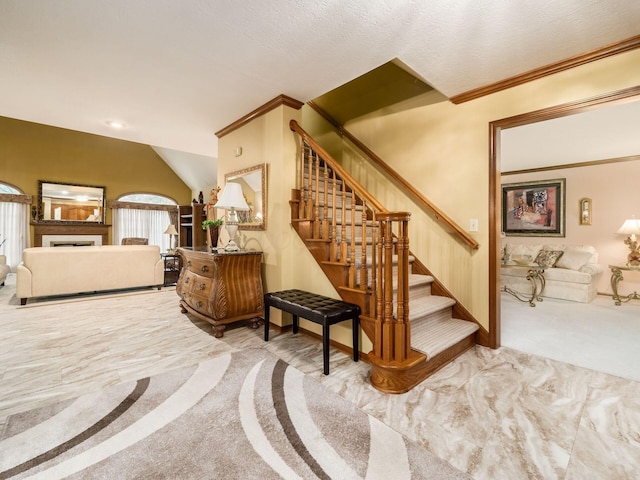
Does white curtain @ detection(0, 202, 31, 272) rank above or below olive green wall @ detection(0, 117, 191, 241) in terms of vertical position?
below

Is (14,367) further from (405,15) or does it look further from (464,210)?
(464,210)

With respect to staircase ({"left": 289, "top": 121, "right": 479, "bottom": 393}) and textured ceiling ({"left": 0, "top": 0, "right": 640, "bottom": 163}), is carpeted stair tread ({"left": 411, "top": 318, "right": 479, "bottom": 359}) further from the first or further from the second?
textured ceiling ({"left": 0, "top": 0, "right": 640, "bottom": 163})

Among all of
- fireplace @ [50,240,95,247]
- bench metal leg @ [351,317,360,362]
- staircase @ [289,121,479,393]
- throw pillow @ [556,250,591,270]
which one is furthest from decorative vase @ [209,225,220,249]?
fireplace @ [50,240,95,247]

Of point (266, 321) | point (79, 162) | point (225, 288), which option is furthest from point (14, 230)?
point (266, 321)

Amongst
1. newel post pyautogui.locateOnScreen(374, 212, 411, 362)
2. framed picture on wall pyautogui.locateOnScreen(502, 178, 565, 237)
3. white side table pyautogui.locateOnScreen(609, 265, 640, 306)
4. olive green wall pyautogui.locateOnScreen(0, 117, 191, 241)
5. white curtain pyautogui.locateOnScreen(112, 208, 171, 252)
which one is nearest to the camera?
newel post pyautogui.locateOnScreen(374, 212, 411, 362)

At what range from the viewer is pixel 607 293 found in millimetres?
5043

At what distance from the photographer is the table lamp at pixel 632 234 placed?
14.9ft

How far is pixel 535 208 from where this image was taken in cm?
589

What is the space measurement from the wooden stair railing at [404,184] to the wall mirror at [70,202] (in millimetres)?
7866

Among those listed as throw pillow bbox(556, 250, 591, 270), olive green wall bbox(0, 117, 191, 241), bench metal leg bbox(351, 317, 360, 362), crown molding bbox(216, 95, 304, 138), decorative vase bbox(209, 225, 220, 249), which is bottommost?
bench metal leg bbox(351, 317, 360, 362)

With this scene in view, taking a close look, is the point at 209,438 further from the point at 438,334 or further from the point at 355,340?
the point at 438,334

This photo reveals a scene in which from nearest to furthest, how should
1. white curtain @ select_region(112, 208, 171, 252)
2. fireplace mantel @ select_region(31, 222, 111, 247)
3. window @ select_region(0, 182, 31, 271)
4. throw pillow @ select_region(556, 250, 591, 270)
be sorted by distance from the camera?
throw pillow @ select_region(556, 250, 591, 270) < window @ select_region(0, 182, 31, 271) < fireplace mantel @ select_region(31, 222, 111, 247) < white curtain @ select_region(112, 208, 171, 252)

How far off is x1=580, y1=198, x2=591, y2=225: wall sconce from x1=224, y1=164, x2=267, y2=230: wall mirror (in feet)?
18.9

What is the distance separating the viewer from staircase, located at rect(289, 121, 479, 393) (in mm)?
1943
